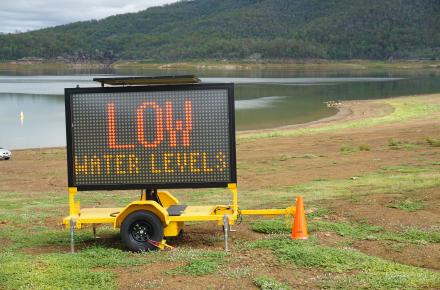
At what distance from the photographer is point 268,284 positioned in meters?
6.97

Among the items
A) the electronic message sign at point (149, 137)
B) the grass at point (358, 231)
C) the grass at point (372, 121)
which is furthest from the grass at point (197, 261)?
the grass at point (372, 121)

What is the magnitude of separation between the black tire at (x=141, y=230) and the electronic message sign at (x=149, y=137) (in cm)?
43

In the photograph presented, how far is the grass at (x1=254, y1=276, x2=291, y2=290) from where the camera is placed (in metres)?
6.89

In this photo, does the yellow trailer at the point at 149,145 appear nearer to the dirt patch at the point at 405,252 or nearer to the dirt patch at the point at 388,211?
the dirt patch at the point at 405,252

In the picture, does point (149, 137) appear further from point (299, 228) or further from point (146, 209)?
point (299, 228)

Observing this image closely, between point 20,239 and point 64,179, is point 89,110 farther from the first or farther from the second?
point 64,179

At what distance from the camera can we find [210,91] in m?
8.80

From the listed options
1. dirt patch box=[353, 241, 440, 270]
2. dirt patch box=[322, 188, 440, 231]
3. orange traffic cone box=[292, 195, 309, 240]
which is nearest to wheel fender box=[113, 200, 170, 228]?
orange traffic cone box=[292, 195, 309, 240]

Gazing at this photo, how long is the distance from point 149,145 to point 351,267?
3.23 meters

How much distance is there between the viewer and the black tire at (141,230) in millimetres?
8805

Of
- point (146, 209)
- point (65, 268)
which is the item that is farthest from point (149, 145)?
point (65, 268)

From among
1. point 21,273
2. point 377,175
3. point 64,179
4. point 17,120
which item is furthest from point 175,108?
point 17,120

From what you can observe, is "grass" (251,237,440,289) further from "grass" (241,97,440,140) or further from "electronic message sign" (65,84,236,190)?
"grass" (241,97,440,140)

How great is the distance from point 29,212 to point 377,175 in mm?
A: 9941
